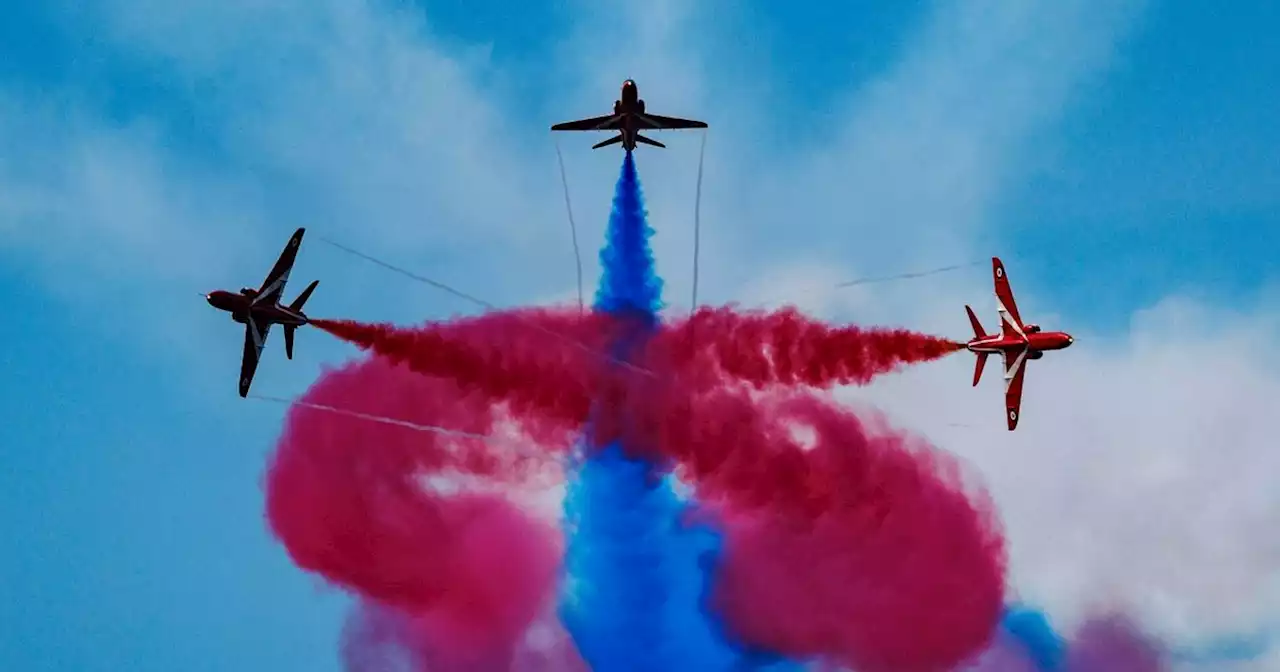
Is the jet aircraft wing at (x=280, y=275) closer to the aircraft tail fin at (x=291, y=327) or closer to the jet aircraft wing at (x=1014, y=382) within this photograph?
the aircraft tail fin at (x=291, y=327)

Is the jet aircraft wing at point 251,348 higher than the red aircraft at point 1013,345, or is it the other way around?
the red aircraft at point 1013,345

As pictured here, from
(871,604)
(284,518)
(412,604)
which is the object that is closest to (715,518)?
(871,604)

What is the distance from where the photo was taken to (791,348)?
231 feet

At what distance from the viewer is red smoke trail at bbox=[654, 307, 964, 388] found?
68.9 metres

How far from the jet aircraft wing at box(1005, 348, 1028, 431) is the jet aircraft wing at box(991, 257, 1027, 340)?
0.89 meters

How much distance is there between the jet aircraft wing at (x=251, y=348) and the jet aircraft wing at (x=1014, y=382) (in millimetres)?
30574

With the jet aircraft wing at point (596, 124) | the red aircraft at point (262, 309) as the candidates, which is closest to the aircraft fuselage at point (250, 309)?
the red aircraft at point (262, 309)

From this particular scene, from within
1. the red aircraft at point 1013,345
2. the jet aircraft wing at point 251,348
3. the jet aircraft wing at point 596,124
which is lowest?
the jet aircraft wing at point 251,348

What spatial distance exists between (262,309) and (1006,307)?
30932 mm

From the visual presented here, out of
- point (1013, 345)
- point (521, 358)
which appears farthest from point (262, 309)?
point (1013, 345)

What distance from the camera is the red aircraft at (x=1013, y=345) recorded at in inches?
2648

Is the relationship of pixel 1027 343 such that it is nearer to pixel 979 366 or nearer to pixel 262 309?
pixel 979 366

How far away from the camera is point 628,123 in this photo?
68875 millimetres

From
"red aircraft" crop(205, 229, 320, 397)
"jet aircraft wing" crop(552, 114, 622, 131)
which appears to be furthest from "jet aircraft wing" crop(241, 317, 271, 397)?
"jet aircraft wing" crop(552, 114, 622, 131)
